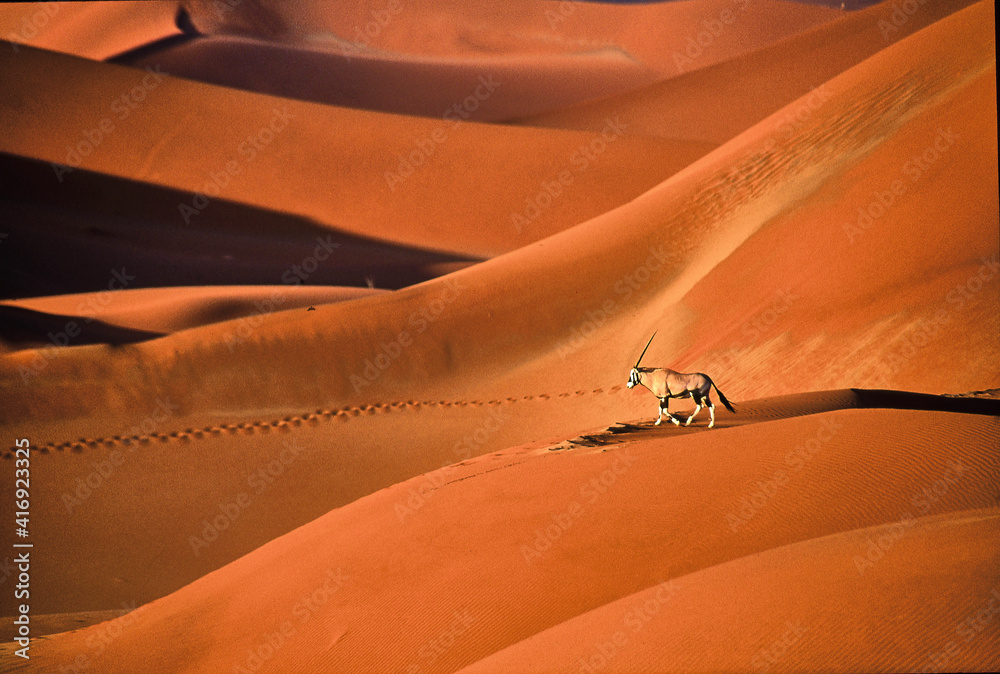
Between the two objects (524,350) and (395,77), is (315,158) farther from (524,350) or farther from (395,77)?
(395,77)

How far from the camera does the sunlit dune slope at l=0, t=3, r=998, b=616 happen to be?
7.24 m

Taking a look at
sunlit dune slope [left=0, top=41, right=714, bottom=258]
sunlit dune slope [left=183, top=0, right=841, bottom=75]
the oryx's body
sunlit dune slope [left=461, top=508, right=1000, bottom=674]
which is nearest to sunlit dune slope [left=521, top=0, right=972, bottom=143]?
sunlit dune slope [left=0, top=41, right=714, bottom=258]

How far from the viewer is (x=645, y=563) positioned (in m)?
3.87

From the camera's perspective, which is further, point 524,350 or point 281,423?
point 524,350

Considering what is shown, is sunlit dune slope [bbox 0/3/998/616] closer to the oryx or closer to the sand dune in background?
the sand dune in background

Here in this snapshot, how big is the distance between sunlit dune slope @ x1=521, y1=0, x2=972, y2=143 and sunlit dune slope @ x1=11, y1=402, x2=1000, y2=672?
66.3 feet

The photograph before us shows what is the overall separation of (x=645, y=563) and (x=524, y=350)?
6331 millimetres

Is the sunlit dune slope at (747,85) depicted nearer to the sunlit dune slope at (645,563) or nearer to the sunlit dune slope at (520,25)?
the sunlit dune slope at (520,25)

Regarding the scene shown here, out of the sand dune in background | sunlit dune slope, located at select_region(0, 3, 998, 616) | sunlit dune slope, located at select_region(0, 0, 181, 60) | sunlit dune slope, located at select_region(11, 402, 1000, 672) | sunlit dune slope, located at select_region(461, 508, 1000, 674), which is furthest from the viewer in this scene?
sunlit dune slope, located at select_region(0, 0, 181, 60)

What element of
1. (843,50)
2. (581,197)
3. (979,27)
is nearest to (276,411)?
(979,27)

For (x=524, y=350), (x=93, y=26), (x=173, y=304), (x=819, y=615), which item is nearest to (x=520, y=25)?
(x=93, y=26)

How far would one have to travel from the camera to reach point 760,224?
9867 millimetres

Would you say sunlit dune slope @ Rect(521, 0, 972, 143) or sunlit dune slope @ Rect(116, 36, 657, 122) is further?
sunlit dune slope @ Rect(116, 36, 657, 122)

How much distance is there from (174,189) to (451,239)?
6.23 m
